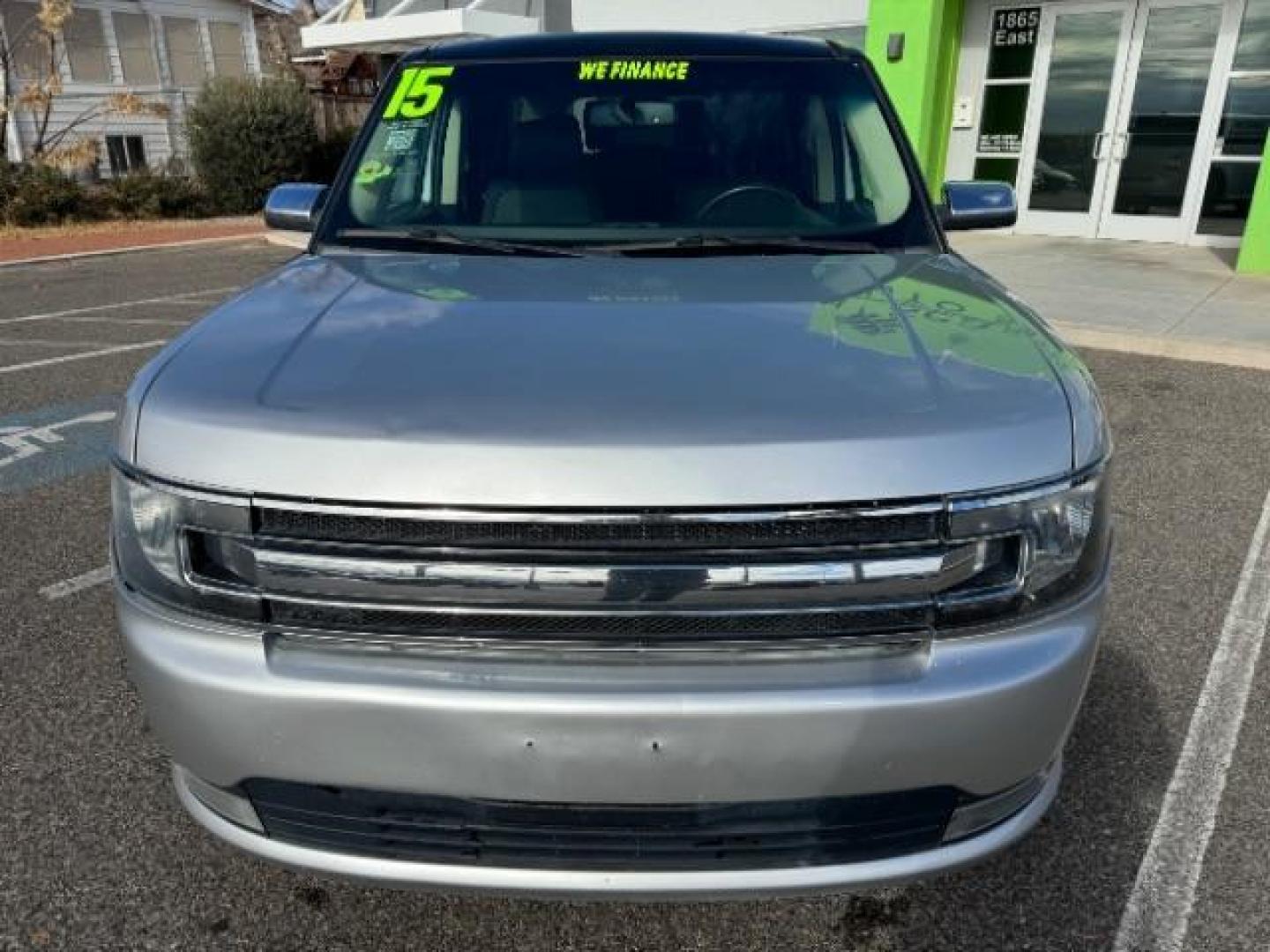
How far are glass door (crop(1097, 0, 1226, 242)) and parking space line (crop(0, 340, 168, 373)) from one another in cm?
1110

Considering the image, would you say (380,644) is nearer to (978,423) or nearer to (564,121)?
(978,423)

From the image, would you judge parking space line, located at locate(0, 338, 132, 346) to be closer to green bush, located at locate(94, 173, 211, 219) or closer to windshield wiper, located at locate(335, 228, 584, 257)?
windshield wiper, located at locate(335, 228, 584, 257)

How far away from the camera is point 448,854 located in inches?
63.9

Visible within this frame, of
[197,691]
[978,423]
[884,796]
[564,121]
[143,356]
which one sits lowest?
[143,356]

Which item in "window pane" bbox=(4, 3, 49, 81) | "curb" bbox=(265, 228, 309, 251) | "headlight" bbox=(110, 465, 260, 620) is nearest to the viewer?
"headlight" bbox=(110, 465, 260, 620)

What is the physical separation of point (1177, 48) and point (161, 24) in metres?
28.0

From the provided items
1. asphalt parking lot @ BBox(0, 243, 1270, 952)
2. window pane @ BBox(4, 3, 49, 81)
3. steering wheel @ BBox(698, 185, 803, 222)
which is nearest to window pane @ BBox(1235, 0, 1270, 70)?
asphalt parking lot @ BBox(0, 243, 1270, 952)

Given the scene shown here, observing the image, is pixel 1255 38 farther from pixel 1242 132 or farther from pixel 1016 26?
pixel 1016 26

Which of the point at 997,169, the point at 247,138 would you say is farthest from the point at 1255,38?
the point at 247,138

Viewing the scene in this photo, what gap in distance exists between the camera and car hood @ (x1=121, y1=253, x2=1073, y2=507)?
147 centimetres

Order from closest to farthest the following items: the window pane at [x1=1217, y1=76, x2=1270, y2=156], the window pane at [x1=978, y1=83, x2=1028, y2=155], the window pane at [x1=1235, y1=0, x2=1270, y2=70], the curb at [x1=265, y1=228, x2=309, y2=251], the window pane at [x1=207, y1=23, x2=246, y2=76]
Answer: the window pane at [x1=1235, y1=0, x2=1270, y2=70], the window pane at [x1=1217, y1=76, x2=1270, y2=156], the window pane at [x1=978, y1=83, x2=1028, y2=155], the curb at [x1=265, y1=228, x2=309, y2=251], the window pane at [x1=207, y1=23, x2=246, y2=76]

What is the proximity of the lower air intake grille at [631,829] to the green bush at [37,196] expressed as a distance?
18.1m

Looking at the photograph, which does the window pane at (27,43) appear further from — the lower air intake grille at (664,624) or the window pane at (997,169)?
the lower air intake grille at (664,624)

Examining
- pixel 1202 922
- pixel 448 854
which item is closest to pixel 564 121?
pixel 448 854
